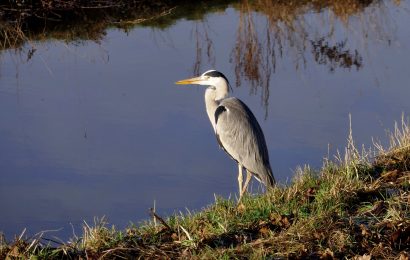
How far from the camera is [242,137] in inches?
275

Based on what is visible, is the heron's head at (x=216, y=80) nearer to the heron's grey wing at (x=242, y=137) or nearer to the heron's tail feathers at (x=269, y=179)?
the heron's grey wing at (x=242, y=137)

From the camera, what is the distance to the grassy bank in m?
4.03

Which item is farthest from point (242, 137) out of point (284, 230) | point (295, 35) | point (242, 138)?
point (295, 35)

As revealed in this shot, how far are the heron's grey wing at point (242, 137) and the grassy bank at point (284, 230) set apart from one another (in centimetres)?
157

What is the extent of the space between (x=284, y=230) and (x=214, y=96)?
11.5 feet

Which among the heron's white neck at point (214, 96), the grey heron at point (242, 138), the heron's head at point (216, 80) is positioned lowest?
the grey heron at point (242, 138)

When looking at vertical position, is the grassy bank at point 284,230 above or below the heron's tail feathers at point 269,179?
above

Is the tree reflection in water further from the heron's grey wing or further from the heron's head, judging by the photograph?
the heron's grey wing

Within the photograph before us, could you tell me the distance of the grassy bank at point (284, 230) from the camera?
13.2 ft

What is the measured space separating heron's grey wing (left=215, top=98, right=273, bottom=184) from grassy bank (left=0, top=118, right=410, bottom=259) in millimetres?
1572

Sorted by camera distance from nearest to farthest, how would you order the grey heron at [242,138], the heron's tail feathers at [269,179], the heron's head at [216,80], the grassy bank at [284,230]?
the grassy bank at [284,230] → the heron's tail feathers at [269,179] → the grey heron at [242,138] → the heron's head at [216,80]

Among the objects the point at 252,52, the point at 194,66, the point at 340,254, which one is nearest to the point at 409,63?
the point at 252,52

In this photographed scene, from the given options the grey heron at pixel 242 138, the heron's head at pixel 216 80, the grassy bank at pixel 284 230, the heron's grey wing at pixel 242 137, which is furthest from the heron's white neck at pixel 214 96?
the grassy bank at pixel 284 230

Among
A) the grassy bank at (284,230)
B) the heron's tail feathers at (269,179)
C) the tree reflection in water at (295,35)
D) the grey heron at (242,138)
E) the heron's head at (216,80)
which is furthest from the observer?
the tree reflection in water at (295,35)
